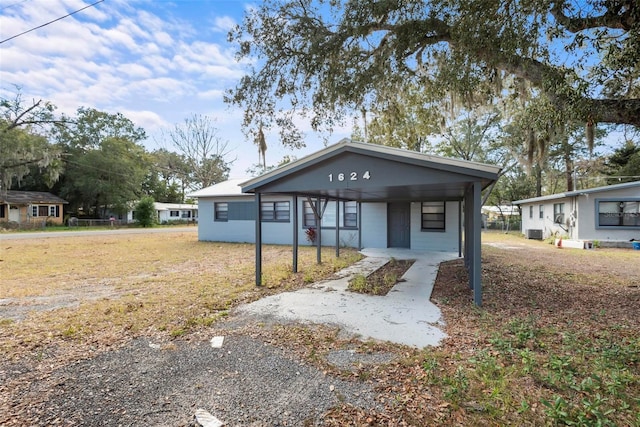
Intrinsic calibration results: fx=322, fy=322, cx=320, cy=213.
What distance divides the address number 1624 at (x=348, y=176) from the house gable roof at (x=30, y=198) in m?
32.9

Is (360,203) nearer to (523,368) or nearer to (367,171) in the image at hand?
(367,171)

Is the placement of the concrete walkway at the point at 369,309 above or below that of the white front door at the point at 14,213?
below

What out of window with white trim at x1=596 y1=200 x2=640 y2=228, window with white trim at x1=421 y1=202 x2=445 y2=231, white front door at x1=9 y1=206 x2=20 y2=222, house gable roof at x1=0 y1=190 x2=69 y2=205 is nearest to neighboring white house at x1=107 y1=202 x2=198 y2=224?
house gable roof at x1=0 y1=190 x2=69 y2=205

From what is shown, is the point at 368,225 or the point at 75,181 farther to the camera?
the point at 75,181

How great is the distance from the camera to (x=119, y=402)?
2.71 metres

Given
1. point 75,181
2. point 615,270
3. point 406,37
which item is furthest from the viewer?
point 75,181

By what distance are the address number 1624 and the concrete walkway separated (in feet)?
7.24

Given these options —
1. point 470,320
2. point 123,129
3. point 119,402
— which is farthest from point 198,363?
point 123,129

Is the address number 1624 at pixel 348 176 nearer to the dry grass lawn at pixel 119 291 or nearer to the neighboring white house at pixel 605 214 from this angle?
the dry grass lawn at pixel 119 291

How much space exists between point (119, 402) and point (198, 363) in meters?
0.81

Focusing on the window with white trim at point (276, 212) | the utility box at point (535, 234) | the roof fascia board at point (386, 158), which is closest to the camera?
the roof fascia board at point (386, 158)

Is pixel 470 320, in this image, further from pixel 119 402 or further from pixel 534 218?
pixel 534 218

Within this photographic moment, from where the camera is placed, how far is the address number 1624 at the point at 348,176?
5879mm

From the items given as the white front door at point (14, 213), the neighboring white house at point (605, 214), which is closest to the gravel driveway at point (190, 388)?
the neighboring white house at point (605, 214)
